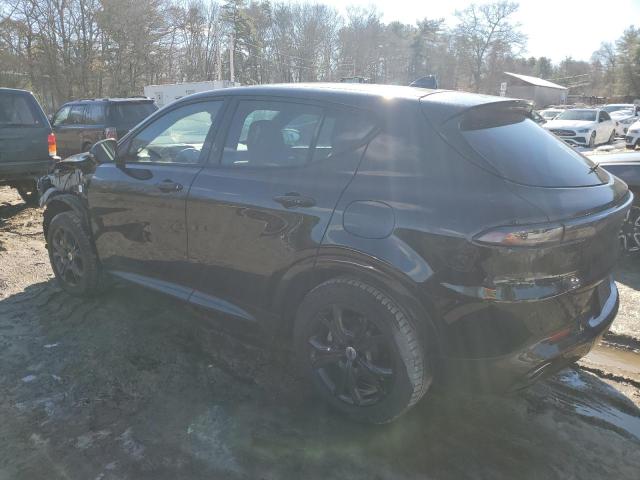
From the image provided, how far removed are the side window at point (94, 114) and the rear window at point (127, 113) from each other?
0.87 ft

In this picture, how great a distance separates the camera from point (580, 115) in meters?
20.7

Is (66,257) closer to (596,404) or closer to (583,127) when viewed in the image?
(596,404)

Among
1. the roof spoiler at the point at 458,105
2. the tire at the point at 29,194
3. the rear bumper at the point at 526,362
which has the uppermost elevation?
the roof spoiler at the point at 458,105

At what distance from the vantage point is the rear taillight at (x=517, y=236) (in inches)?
84.8

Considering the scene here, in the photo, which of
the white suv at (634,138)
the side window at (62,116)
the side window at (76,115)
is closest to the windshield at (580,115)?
the white suv at (634,138)

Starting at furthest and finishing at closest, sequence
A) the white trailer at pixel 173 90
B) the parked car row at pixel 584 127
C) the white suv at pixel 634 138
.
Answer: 1. the white trailer at pixel 173 90
2. the parked car row at pixel 584 127
3. the white suv at pixel 634 138

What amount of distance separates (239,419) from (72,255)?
247 centimetres

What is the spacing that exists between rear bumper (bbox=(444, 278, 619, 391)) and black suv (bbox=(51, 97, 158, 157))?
10264mm

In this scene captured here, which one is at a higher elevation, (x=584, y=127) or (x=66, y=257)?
(x=584, y=127)

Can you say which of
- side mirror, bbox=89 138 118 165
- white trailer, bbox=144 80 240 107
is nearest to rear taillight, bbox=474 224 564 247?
side mirror, bbox=89 138 118 165

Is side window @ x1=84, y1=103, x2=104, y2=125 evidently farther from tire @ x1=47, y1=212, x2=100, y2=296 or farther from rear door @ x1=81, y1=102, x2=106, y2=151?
tire @ x1=47, y1=212, x2=100, y2=296

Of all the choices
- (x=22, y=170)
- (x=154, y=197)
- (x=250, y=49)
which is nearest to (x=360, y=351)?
(x=154, y=197)

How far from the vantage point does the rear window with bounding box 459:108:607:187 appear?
2.40 metres

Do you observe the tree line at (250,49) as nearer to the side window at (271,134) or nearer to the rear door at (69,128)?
the rear door at (69,128)
